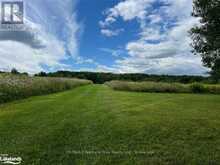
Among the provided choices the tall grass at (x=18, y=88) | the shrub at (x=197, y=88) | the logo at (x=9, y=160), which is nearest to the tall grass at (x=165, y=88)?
the shrub at (x=197, y=88)

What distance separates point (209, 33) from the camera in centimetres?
1536

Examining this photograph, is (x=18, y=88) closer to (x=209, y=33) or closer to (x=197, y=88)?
(x=209, y=33)

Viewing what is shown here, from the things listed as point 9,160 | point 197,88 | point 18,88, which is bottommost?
point 9,160

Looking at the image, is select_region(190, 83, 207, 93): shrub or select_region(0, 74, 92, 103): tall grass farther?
select_region(190, 83, 207, 93): shrub

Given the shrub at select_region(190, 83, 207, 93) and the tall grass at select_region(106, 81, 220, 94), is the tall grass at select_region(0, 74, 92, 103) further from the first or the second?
the shrub at select_region(190, 83, 207, 93)

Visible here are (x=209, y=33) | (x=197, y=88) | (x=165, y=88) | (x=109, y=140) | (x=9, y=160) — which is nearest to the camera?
(x=9, y=160)

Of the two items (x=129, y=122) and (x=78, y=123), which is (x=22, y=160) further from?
(x=129, y=122)

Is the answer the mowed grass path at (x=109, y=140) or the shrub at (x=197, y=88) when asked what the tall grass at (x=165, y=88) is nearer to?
the shrub at (x=197, y=88)

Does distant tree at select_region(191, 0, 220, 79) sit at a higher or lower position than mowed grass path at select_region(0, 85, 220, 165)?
higher

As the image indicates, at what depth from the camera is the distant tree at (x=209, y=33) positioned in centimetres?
1484

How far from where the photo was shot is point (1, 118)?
28.7 ft

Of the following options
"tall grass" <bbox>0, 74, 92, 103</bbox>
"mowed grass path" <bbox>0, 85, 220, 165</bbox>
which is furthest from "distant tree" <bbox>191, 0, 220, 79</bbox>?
"tall grass" <bbox>0, 74, 92, 103</bbox>

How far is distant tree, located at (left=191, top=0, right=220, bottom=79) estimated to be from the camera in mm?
14836

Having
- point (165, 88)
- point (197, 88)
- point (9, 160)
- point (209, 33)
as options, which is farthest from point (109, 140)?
point (197, 88)
